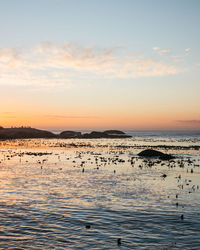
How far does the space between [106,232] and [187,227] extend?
4.21m

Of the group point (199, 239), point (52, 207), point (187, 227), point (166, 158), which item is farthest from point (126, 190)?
point (166, 158)

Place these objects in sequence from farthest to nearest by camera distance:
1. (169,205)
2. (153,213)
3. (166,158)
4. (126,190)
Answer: (166,158) < (126,190) < (169,205) < (153,213)

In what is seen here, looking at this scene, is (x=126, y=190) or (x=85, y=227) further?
(x=126, y=190)

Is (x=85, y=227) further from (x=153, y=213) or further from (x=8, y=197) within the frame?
(x=8, y=197)

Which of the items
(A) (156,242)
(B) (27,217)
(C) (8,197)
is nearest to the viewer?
(A) (156,242)

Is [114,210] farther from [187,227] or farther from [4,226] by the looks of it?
[4,226]

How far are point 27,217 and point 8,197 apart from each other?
501 centimetres

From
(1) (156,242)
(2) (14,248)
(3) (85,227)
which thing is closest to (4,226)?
(2) (14,248)

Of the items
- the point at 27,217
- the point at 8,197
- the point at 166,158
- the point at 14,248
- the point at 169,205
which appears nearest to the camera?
the point at 14,248

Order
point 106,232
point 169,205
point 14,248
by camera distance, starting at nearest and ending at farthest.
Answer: point 14,248 < point 106,232 < point 169,205

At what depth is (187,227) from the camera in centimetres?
1483

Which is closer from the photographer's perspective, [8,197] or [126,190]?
[8,197]

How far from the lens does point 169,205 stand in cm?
1898

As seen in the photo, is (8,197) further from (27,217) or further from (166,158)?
(166,158)
